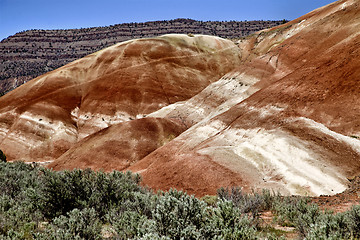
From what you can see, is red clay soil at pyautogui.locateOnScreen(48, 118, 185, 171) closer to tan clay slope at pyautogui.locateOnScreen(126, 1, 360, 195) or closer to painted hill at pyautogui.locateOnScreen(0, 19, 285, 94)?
tan clay slope at pyautogui.locateOnScreen(126, 1, 360, 195)

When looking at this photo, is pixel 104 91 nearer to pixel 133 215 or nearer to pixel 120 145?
pixel 120 145

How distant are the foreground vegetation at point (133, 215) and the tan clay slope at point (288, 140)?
5607 millimetres

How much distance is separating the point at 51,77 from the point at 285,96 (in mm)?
45229

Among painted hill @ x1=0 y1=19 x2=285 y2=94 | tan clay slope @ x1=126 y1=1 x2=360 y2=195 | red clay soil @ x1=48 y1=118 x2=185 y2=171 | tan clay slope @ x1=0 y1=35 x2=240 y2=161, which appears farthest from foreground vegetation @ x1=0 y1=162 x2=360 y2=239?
painted hill @ x1=0 y1=19 x2=285 y2=94

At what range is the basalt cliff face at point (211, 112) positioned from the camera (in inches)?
612

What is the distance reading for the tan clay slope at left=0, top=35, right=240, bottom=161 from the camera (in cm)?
3972

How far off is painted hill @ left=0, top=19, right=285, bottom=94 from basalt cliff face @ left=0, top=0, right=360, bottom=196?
253 feet

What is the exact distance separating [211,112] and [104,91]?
81.0 ft

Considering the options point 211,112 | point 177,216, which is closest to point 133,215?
point 177,216

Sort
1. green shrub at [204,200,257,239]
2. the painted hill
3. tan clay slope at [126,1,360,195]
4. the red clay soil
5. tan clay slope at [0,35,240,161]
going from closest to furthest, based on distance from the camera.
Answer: green shrub at [204,200,257,239]
tan clay slope at [126,1,360,195]
the red clay soil
tan clay slope at [0,35,240,161]
the painted hill

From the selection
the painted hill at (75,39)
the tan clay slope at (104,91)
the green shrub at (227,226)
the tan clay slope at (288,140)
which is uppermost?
the painted hill at (75,39)

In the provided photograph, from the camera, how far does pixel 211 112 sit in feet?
103

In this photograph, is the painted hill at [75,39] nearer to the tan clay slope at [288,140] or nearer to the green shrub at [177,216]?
the tan clay slope at [288,140]

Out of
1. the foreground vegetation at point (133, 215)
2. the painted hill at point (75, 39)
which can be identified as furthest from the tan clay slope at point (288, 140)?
the painted hill at point (75, 39)
